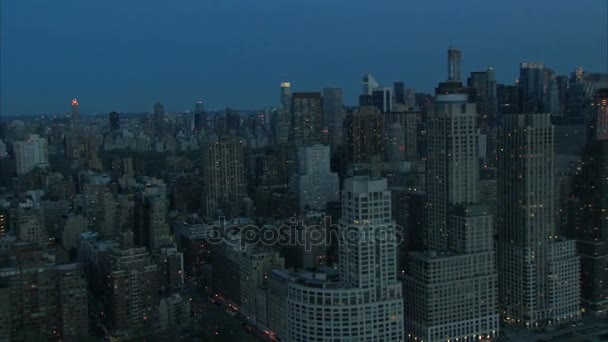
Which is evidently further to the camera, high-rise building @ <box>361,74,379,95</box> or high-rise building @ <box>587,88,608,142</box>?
high-rise building @ <box>361,74,379,95</box>

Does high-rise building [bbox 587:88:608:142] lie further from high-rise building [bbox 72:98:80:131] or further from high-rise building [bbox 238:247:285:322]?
high-rise building [bbox 72:98:80:131]

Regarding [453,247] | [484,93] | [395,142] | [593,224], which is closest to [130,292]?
[453,247]

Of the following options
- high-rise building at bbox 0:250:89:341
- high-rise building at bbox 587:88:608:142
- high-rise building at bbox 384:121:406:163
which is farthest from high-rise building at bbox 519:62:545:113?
high-rise building at bbox 0:250:89:341

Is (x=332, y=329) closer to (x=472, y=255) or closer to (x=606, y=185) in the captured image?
(x=472, y=255)

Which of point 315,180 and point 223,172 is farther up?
point 223,172

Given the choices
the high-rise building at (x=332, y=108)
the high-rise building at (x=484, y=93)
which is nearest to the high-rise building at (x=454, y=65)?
the high-rise building at (x=484, y=93)

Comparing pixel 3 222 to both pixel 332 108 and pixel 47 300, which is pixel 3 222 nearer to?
pixel 47 300
